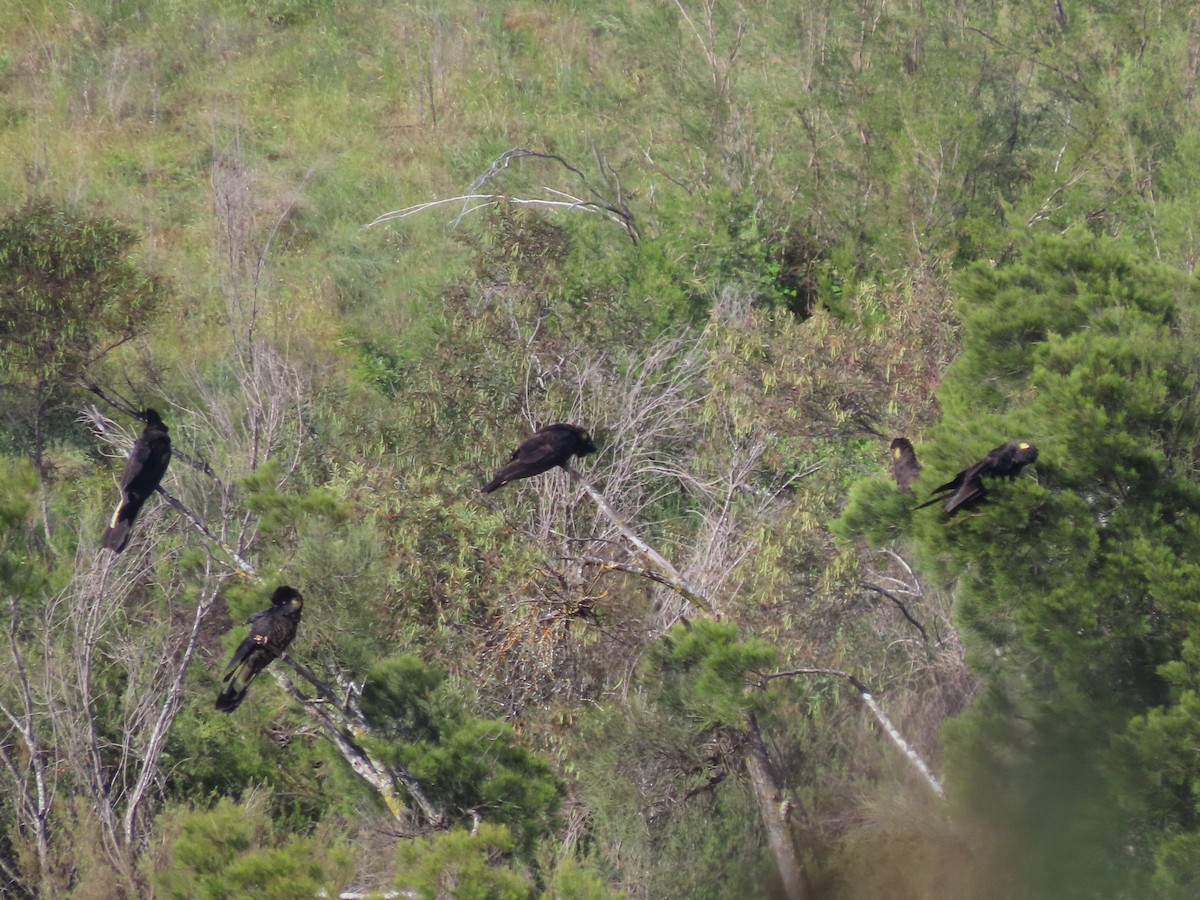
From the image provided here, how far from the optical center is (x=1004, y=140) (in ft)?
48.4

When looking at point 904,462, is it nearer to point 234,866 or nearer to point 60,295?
point 234,866

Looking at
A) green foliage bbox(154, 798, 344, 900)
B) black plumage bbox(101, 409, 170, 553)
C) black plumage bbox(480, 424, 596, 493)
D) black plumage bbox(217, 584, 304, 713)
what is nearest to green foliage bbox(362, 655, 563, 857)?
black plumage bbox(217, 584, 304, 713)

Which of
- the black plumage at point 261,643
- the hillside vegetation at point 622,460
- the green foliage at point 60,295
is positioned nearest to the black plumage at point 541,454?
the hillside vegetation at point 622,460

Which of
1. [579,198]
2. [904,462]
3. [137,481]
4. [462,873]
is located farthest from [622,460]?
[579,198]

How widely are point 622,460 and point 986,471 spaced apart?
13.7ft

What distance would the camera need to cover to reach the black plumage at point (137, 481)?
6.58m

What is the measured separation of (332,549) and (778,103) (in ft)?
32.3

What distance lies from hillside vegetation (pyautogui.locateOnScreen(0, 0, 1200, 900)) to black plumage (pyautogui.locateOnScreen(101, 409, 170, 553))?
35cm

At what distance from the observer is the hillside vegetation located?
254 inches

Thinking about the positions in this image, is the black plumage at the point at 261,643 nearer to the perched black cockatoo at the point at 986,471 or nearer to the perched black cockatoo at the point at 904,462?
the perched black cockatoo at the point at 986,471

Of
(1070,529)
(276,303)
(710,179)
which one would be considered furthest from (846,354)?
(276,303)

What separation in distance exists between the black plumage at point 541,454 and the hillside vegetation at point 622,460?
693 mm

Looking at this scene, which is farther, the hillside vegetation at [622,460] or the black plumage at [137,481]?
the black plumage at [137,481]

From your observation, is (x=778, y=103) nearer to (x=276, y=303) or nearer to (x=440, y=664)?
(x=276, y=303)
